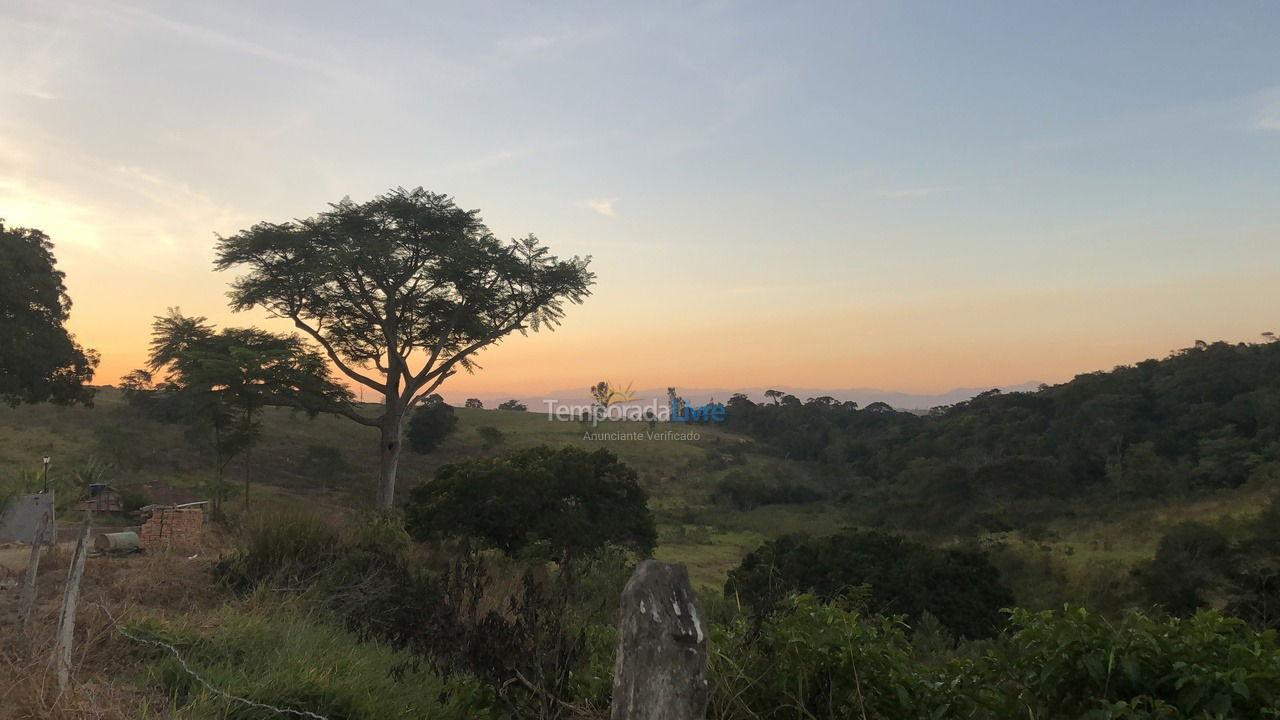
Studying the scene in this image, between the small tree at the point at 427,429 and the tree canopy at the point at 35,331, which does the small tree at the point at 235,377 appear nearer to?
the tree canopy at the point at 35,331

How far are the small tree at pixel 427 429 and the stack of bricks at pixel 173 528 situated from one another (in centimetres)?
3647

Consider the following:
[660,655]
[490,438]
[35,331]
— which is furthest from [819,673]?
[490,438]

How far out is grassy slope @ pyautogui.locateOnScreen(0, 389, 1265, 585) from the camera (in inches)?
1079

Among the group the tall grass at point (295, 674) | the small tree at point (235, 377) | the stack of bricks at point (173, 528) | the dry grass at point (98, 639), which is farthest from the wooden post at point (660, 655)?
the small tree at point (235, 377)

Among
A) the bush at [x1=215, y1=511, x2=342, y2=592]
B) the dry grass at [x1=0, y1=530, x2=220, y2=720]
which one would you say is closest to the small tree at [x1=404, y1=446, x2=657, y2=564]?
the bush at [x1=215, y1=511, x2=342, y2=592]

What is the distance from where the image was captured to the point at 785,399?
87.1m

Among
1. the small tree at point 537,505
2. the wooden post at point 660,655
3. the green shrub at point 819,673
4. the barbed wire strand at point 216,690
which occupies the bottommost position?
the small tree at point 537,505

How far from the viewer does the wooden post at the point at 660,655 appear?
3.08 meters

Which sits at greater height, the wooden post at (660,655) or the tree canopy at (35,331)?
the tree canopy at (35,331)

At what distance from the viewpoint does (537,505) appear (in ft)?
66.1

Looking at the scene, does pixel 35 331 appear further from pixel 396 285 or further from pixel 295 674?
pixel 295 674

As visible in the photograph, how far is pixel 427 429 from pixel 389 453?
2563 cm

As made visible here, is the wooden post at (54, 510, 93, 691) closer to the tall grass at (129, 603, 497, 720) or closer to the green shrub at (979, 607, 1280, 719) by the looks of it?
the tall grass at (129, 603, 497, 720)

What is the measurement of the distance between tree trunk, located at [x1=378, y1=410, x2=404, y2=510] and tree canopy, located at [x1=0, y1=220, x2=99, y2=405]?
1657 centimetres
